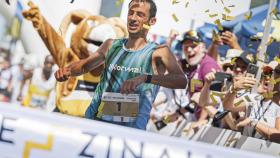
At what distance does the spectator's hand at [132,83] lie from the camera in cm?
245

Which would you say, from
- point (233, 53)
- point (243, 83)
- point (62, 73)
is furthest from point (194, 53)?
point (62, 73)

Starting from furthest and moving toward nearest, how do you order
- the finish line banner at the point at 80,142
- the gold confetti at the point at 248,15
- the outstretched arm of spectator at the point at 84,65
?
the outstretched arm of spectator at the point at 84,65 < the gold confetti at the point at 248,15 < the finish line banner at the point at 80,142

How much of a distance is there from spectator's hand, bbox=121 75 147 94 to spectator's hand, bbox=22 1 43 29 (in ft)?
1.97

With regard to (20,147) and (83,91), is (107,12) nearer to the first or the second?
(83,91)

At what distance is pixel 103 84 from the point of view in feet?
8.22

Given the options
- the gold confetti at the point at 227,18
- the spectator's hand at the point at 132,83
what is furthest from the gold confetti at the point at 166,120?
the gold confetti at the point at 227,18

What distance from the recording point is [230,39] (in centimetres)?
242

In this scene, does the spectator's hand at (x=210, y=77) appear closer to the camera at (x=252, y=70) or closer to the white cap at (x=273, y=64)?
the camera at (x=252, y=70)

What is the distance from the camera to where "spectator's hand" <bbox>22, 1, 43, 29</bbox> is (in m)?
2.47

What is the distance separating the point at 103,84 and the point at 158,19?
48 cm

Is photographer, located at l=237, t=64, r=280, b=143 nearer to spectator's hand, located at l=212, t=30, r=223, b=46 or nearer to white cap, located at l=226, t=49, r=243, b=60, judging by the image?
white cap, located at l=226, t=49, r=243, b=60

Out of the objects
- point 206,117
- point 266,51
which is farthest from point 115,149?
point 266,51

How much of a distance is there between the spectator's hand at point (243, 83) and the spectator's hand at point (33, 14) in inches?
45.5

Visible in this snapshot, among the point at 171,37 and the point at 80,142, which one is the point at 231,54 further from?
the point at 80,142
